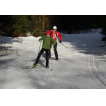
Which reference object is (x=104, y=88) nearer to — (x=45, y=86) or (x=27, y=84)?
(x=45, y=86)

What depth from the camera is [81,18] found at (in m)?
43.2

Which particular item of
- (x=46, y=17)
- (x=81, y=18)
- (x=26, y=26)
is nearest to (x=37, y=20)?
(x=46, y=17)

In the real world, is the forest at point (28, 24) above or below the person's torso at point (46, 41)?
above

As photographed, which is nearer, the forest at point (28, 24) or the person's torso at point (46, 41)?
the person's torso at point (46, 41)

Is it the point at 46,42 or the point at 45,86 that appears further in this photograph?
the point at 46,42

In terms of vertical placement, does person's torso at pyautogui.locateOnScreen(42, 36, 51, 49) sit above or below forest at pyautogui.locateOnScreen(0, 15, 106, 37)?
below

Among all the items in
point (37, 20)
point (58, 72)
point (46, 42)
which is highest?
point (37, 20)

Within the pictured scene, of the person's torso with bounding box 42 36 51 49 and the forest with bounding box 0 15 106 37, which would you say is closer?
the person's torso with bounding box 42 36 51 49

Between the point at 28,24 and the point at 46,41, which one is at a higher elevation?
the point at 28,24

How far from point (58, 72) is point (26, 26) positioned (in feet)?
58.1

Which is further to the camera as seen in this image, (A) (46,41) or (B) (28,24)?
(B) (28,24)
